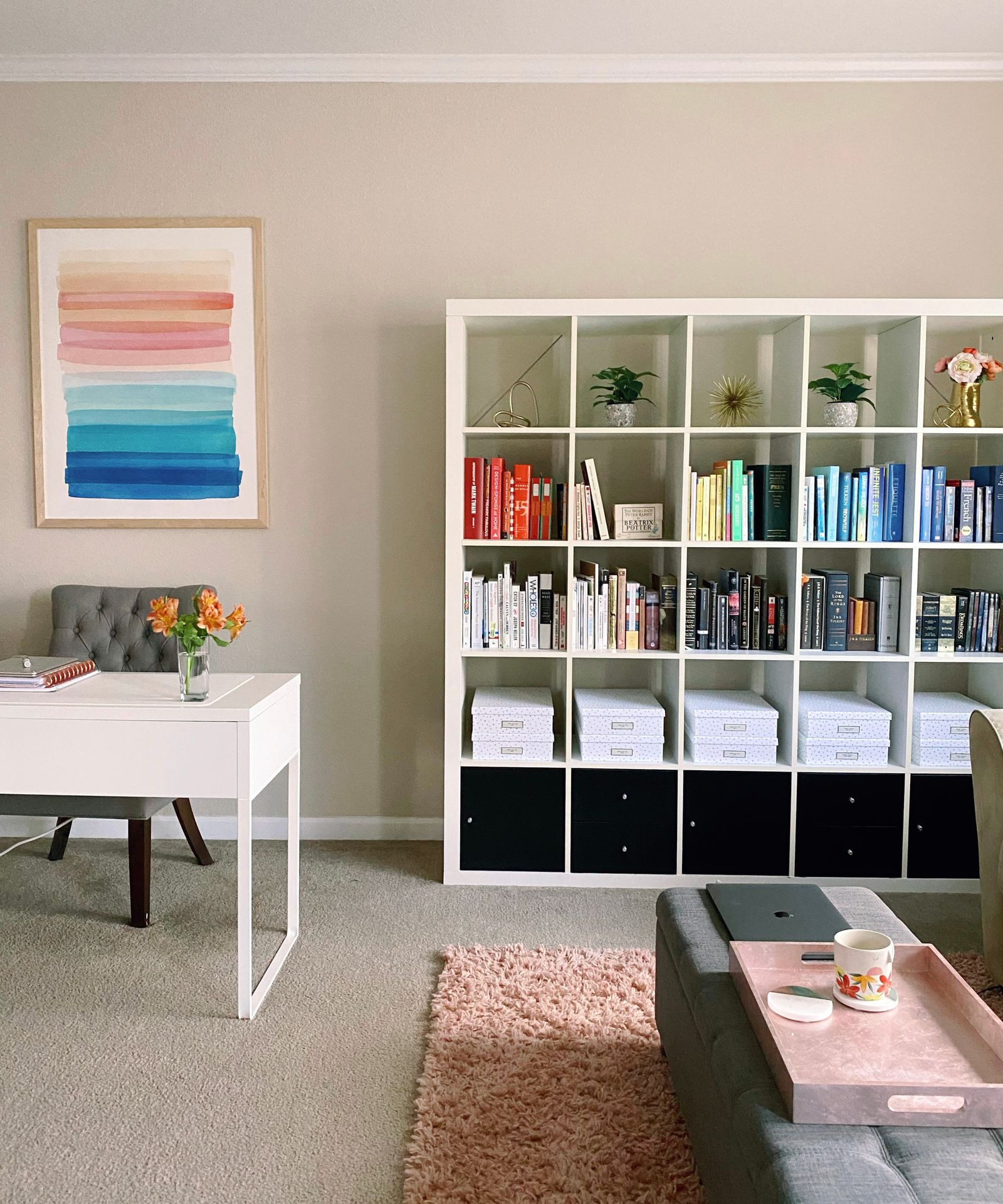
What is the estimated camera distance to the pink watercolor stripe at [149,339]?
343 cm

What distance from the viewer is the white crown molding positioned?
130 inches

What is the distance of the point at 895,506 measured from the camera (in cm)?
309

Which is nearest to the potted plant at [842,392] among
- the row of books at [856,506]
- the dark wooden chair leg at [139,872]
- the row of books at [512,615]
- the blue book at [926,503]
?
the row of books at [856,506]

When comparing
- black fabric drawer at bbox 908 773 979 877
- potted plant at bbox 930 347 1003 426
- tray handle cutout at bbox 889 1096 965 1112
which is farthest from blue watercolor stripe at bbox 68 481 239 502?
tray handle cutout at bbox 889 1096 965 1112

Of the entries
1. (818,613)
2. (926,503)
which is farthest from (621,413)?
(926,503)

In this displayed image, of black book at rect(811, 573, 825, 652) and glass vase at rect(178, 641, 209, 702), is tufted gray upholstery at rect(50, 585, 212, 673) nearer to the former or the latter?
glass vase at rect(178, 641, 209, 702)

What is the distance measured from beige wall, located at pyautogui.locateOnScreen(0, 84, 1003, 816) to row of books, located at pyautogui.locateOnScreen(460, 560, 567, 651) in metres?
0.46

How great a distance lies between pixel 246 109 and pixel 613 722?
248 cm

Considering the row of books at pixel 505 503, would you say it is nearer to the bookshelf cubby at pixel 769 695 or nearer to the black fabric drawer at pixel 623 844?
the bookshelf cubby at pixel 769 695

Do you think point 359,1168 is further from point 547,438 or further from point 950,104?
point 950,104

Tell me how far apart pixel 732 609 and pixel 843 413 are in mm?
Result: 720

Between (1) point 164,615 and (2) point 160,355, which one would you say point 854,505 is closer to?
(1) point 164,615

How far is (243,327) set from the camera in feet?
11.3

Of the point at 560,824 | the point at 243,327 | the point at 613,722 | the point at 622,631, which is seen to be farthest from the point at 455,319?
the point at 560,824
